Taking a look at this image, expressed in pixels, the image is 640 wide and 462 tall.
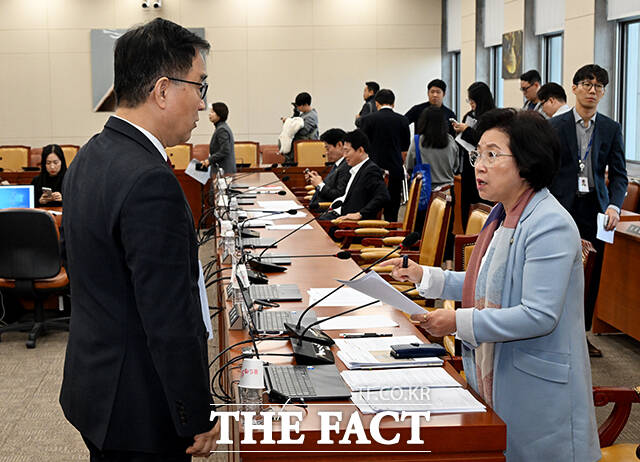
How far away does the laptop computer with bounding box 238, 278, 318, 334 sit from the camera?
101 inches

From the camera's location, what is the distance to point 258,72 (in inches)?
565

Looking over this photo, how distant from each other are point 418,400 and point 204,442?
1.82 feet

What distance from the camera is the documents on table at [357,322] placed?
266 centimetres

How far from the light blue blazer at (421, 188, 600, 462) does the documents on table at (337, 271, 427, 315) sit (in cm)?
13

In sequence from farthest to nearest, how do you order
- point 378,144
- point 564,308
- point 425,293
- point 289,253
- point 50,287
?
point 378,144
point 50,287
point 289,253
point 425,293
point 564,308

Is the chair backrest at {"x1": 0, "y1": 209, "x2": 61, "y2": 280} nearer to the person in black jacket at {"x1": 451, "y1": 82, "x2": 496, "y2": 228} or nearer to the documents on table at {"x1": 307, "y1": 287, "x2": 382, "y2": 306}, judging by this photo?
the documents on table at {"x1": 307, "y1": 287, "x2": 382, "y2": 306}

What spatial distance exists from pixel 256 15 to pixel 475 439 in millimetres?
13252

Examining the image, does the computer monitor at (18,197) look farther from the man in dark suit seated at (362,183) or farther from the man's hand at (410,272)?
the man's hand at (410,272)

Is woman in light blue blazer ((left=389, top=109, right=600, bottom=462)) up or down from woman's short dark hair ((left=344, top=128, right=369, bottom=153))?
down

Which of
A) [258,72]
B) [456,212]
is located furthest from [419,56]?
[456,212]

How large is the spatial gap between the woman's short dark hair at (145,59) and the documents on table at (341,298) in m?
1.47

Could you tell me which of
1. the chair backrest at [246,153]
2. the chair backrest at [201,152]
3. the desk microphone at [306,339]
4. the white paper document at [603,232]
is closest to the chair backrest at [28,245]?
the desk microphone at [306,339]

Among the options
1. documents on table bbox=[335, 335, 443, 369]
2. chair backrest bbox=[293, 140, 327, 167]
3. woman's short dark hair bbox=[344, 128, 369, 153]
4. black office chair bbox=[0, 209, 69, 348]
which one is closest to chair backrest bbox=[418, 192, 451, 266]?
woman's short dark hair bbox=[344, 128, 369, 153]

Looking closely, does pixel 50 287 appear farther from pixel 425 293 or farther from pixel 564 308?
pixel 564 308
